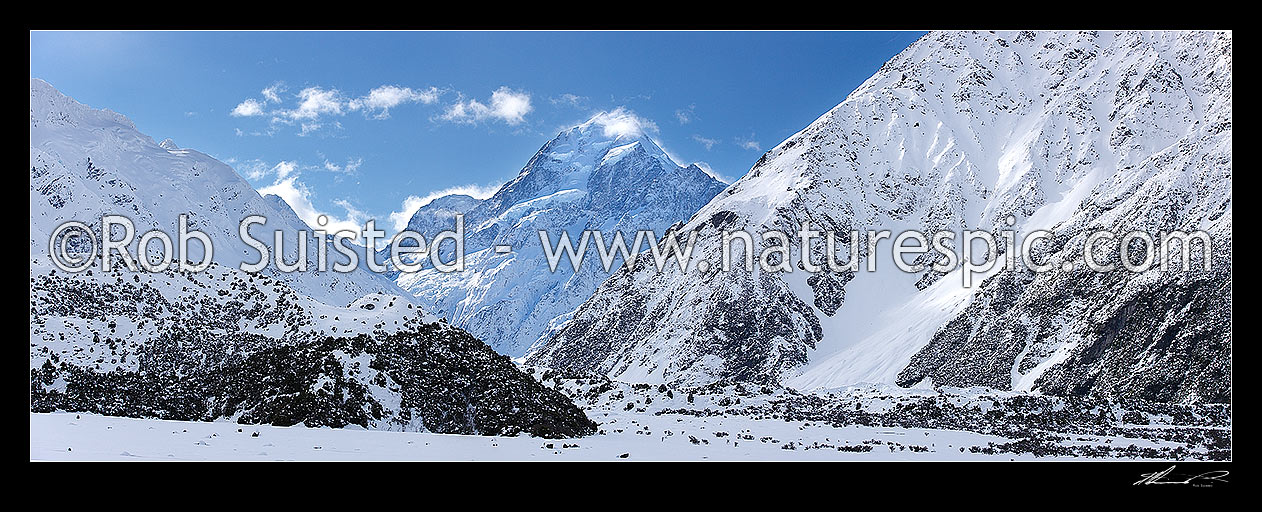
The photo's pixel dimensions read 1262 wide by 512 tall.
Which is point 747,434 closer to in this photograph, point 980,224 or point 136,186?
point 980,224

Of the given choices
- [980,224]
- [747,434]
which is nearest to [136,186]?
[980,224]

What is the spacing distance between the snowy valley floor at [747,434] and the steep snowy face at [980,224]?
18.0 metres

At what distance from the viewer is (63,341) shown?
29.6 m

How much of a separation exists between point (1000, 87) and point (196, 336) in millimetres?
169121

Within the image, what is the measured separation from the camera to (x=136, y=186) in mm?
147375

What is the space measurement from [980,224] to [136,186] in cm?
13466
